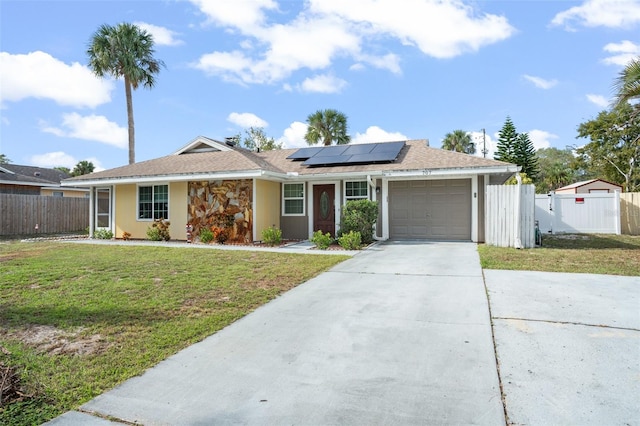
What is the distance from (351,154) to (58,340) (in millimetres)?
12223

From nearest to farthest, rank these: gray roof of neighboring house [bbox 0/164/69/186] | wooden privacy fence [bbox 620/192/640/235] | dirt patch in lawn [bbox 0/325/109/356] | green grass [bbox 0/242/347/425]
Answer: green grass [bbox 0/242/347/425] → dirt patch in lawn [bbox 0/325/109/356] → wooden privacy fence [bbox 620/192/640/235] → gray roof of neighboring house [bbox 0/164/69/186]

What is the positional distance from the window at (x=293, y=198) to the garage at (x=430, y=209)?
11.5 ft

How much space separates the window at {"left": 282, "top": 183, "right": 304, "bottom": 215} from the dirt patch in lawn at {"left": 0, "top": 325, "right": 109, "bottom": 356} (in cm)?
1058

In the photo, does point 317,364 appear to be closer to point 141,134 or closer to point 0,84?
point 0,84

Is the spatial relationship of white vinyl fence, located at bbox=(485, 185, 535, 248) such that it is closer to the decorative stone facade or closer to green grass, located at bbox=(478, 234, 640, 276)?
green grass, located at bbox=(478, 234, 640, 276)

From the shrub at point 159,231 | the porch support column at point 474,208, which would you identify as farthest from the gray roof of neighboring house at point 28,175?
the porch support column at point 474,208

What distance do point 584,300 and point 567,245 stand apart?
25.9ft

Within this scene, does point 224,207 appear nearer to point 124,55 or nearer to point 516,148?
point 124,55

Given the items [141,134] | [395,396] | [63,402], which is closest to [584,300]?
[395,396]

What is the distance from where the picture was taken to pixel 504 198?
11125mm

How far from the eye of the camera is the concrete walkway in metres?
2.55

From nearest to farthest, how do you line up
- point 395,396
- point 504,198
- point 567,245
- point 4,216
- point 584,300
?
point 395,396 → point 584,300 → point 504,198 → point 567,245 → point 4,216

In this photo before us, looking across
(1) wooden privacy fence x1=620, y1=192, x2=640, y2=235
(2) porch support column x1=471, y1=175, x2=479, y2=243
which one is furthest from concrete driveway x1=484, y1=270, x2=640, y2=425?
(1) wooden privacy fence x1=620, y1=192, x2=640, y2=235

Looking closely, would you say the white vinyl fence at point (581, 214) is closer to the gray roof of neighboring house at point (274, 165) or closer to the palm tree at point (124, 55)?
the gray roof of neighboring house at point (274, 165)
